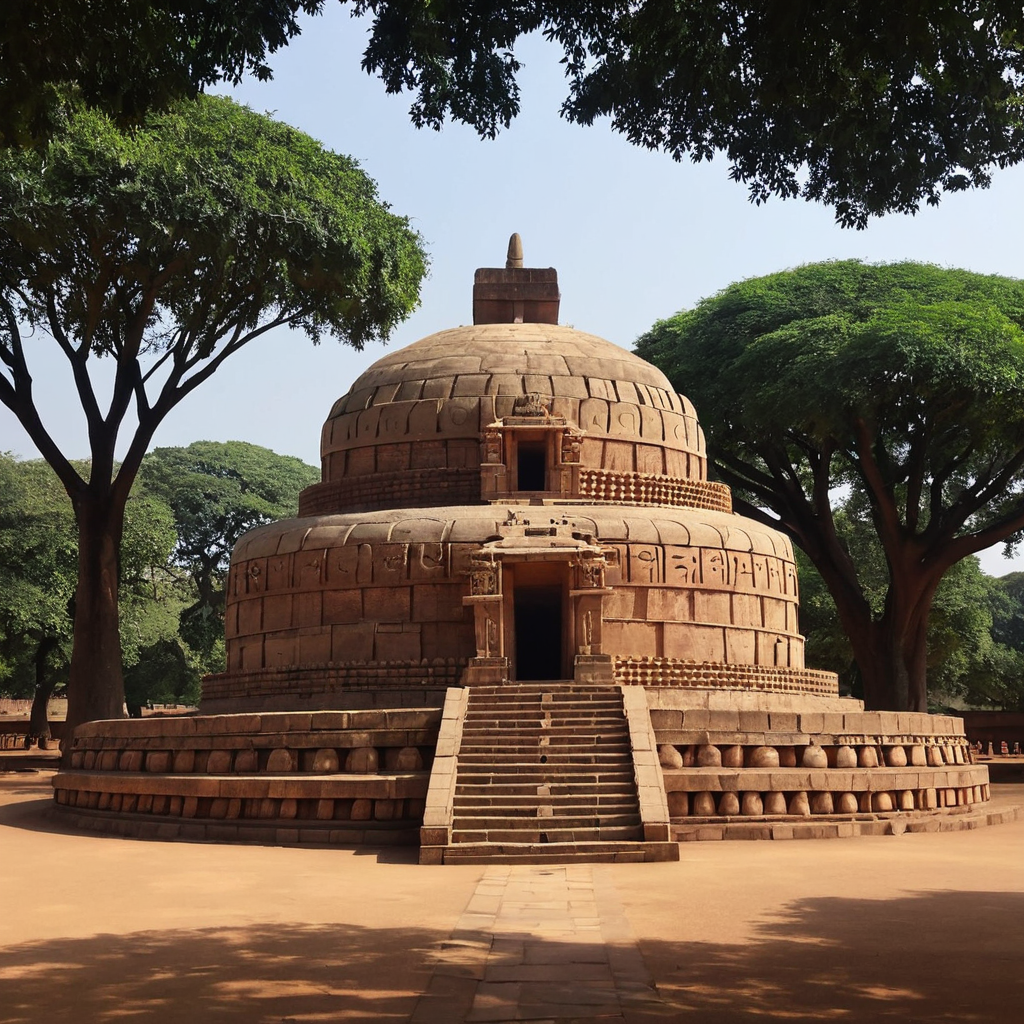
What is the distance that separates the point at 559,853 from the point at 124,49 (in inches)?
365

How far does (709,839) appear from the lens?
15.8 meters

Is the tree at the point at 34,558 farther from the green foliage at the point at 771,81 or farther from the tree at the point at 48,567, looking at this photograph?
the green foliage at the point at 771,81

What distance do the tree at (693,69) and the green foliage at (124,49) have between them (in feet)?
0.05

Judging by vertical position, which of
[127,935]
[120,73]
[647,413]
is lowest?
[127,935]

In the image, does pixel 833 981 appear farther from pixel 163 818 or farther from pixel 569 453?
pixel 569 453

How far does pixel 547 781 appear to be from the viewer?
15.2m

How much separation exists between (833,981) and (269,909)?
5033 mm

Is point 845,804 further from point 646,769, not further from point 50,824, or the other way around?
point 50,824

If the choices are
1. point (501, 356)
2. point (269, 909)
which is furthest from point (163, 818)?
point (501, 356)

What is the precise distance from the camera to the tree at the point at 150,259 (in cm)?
2405

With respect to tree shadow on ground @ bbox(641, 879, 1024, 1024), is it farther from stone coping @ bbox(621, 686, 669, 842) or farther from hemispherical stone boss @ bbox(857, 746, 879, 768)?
hemispherical stone boss @ bbox(857, 746, 879, 768)

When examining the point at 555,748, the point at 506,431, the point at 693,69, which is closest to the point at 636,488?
the point at 506,431

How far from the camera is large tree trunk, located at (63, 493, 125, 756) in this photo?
25.9 m

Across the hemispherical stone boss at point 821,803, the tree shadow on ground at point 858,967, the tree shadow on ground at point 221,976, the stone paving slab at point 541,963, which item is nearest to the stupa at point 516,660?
the hemispherical stone boss at point 821,803
